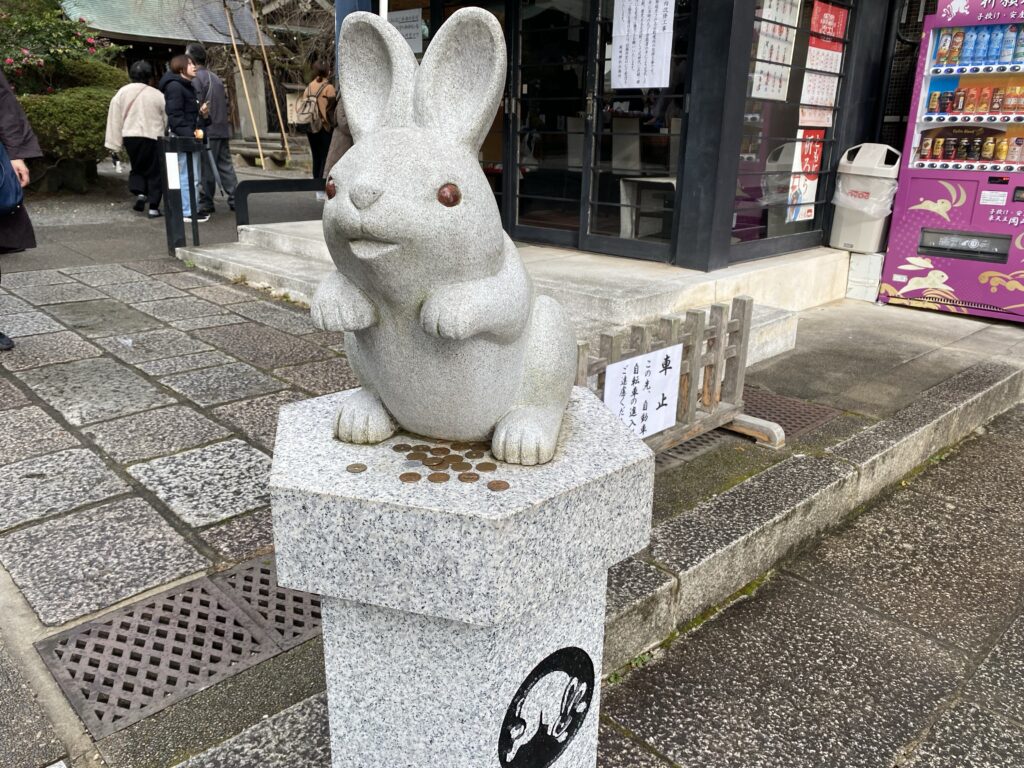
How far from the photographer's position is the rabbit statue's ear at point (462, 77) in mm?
1727

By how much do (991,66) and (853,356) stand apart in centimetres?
283

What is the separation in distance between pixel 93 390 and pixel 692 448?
11.3 ft

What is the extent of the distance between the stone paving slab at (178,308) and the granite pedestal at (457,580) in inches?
185

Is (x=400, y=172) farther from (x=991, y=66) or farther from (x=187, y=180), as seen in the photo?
(x=187, y=180)

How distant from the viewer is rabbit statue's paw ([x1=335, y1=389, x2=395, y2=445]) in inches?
76.0

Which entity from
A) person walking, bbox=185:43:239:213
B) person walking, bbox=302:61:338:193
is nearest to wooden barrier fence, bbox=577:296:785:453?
person walking, bbox=302:61:338:193

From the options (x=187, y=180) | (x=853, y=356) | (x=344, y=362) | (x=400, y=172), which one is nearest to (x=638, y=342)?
(x=400, y=172)

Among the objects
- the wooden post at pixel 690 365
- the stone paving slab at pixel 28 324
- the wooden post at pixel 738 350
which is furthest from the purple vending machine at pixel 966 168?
the stone paving slab at pixel 28 324

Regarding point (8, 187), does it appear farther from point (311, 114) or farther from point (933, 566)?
point (311, 114)

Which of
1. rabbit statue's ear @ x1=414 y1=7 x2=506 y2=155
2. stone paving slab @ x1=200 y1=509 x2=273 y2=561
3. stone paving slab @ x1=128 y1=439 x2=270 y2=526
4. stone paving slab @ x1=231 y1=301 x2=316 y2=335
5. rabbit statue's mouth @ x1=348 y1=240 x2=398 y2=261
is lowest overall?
stone paving slab @ x1=200 y1=509 x2=273 y2=561

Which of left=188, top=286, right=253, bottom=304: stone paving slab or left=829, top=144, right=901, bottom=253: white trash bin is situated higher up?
left=829, top=144, right=901, bottom=253: white trash bin

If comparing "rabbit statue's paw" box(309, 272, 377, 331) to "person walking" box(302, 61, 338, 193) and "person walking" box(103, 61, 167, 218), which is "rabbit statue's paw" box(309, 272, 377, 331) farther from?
"person walking" box(103, 61, 167, 218)

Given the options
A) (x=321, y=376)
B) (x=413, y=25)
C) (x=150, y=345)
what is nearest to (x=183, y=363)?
(x=150, y=345)

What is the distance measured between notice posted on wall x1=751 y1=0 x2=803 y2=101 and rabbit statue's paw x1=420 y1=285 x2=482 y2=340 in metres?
5.51
